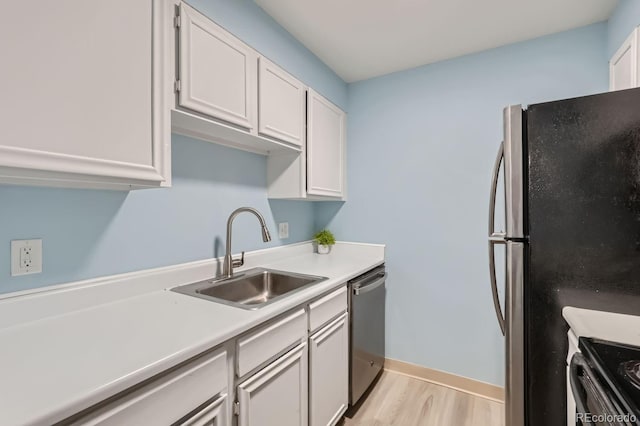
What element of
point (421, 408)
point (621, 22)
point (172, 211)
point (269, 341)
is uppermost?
point (621, 22)

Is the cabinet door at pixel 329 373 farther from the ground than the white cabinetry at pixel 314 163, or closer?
closer

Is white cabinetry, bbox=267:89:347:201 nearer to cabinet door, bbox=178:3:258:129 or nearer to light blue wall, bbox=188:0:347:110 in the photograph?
light blue wall, bbox=188:0:347:110

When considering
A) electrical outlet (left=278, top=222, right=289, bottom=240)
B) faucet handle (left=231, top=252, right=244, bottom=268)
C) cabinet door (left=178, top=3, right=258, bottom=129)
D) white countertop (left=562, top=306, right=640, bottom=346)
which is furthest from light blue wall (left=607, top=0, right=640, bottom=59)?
faucet handle (left=231, top=252, right=244, bottom=268)

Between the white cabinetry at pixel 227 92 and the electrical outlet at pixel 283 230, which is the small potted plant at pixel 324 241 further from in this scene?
the white cabinetry at pixel 227 92

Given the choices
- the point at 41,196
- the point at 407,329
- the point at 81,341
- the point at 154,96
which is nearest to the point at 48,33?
the point at 154,96

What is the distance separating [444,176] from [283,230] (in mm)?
1314

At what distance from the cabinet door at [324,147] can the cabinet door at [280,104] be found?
0.12 m

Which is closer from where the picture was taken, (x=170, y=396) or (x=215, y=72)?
(x=170, y=396)

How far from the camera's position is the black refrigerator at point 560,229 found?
945 mm

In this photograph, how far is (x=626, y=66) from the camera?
142 cm

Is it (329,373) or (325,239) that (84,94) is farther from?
(325,239)

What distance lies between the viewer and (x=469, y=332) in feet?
6.81

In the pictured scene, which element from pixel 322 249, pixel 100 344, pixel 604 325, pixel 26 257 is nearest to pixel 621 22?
pixel 604 325

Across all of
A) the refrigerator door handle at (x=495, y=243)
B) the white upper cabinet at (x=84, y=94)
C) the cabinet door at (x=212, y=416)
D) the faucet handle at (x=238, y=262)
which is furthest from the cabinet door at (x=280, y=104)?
the cabinet door at (x=212, y=416)
